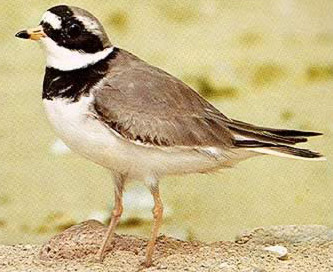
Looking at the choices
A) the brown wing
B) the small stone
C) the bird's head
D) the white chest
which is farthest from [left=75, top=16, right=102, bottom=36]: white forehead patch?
the small stone

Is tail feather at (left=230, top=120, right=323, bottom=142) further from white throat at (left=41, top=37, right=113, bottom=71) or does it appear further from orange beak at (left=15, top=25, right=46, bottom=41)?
orange beak at (left=15, top=25, right=46, bottom=41)

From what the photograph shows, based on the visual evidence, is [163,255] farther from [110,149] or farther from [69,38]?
[69,38]

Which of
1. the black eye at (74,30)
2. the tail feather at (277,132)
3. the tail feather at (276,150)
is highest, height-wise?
the black eye at (74,30)

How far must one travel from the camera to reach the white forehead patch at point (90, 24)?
2.89 m

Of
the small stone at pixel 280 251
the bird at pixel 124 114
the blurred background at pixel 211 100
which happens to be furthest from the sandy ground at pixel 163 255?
the blurred background at pixel 211 100

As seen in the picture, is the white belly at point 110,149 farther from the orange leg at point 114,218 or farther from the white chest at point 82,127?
the orange leg at point 114,218

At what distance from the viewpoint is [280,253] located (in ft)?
10.4

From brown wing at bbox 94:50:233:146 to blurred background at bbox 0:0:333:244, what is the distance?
5.11ft

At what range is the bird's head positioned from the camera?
286 centimetres

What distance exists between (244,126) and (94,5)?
216 centimetres

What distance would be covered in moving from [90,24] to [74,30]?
54 mm

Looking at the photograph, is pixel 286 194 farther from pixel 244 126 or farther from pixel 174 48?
pixel 244 126

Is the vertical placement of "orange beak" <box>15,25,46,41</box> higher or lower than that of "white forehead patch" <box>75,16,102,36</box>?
lower

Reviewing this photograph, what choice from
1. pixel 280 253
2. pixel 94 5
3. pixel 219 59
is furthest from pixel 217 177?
pixel 280 253
